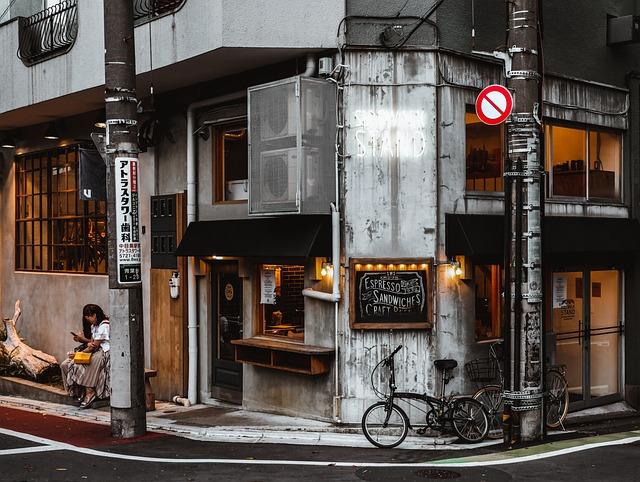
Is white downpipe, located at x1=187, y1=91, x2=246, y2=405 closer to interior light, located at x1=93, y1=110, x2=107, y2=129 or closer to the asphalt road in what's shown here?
interior light, located at x1=93, y1=110, x2=107, y2=129

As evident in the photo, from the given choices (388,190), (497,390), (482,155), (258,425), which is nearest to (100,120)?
(388,190)

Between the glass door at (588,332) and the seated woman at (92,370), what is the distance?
7.78 metres

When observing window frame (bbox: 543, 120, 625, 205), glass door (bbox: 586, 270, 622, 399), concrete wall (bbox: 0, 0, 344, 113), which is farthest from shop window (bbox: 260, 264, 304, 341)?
glass door (bbox: 586, 270, 622, 399)

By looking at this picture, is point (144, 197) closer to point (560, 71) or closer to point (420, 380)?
point (420, 380)

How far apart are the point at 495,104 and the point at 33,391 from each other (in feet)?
34.7

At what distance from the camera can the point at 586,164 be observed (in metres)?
15.6

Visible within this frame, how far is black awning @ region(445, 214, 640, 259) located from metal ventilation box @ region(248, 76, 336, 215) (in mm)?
1962

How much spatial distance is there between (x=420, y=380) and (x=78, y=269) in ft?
31.1

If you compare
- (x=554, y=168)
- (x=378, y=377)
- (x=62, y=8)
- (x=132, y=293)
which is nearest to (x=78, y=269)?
(x=62, y=8)

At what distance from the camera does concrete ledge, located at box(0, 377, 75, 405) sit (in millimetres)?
15805

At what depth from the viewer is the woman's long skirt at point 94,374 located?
584 inches

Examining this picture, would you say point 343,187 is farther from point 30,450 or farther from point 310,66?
point 30,450

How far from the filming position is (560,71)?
48.4 feet

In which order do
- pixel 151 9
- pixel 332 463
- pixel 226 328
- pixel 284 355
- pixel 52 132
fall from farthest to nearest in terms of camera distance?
pixel 52 132 → pixel 226 328 → pixel 151 9 → pixel 284 355 → pixel 332 463
